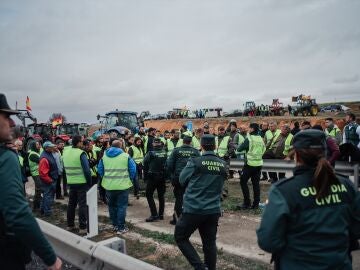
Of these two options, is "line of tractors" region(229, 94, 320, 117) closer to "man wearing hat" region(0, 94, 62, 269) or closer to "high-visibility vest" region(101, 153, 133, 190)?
"high-visibility vest" region(101, 153, 133, 190)

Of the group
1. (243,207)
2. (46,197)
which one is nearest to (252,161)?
(243,207)

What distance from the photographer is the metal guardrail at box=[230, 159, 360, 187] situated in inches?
336

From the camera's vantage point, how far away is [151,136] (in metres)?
12.7

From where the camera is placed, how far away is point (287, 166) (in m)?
11.1

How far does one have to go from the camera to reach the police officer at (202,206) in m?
4.92

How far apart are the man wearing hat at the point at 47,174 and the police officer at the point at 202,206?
213 inches

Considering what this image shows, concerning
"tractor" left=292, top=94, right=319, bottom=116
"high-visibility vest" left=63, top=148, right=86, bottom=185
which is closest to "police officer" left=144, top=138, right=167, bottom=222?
"high-visibility vest" left=63, top=148, right=86, bottom=185

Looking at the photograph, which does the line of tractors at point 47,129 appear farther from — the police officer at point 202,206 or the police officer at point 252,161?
the police officer at point 202,206

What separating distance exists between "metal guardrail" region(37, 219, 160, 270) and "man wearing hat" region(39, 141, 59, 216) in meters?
4.43

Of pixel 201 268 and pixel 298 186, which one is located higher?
pixel 298 186

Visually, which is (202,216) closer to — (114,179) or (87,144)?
A: (114,179)

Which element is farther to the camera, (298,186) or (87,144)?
(87,144)

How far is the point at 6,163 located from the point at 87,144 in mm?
8098

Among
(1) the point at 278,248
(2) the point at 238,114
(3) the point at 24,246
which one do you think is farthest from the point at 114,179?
(2) the point at 238,114
